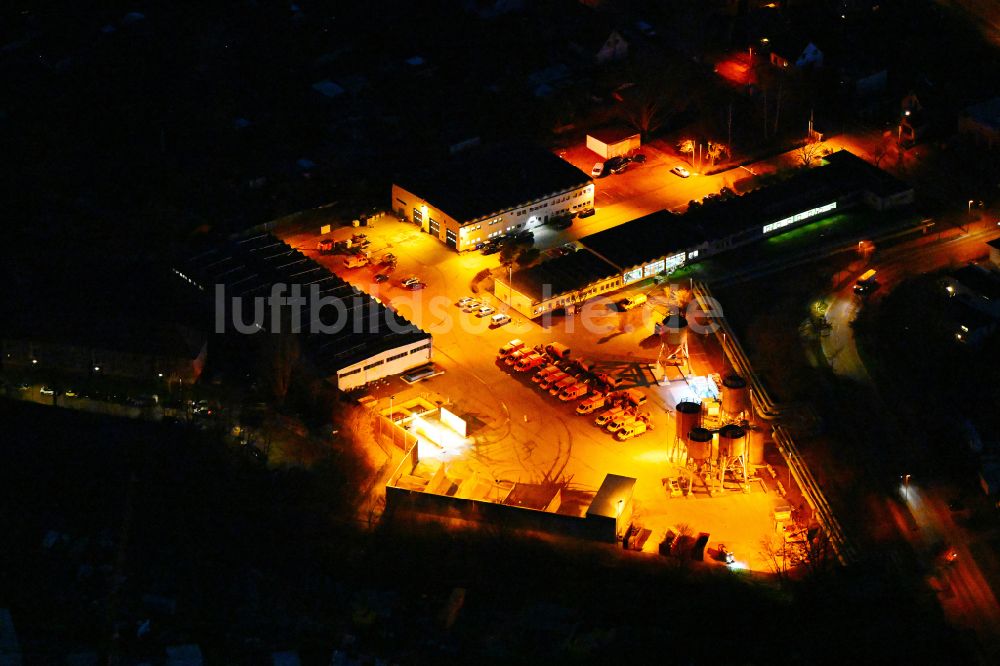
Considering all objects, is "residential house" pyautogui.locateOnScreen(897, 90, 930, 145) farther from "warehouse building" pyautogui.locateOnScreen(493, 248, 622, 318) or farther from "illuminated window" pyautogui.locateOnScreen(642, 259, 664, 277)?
"warehouse building" pyautogui.locateOnScreen(493, 248, 622, 318)

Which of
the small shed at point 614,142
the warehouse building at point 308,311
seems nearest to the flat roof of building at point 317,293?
→ the warehouse building at point 308,311

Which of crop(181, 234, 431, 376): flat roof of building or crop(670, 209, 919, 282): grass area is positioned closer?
crop(181, 234, 431, 376): flat roof of building

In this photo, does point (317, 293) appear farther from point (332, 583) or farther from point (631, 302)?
point (332, 583)

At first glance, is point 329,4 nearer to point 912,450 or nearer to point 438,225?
point 438,225

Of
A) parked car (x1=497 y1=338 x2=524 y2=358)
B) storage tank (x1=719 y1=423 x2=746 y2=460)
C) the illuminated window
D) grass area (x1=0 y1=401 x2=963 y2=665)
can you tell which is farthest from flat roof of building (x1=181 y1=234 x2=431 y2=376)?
storage tank (x1=719 y1=423 x2=746 y2=460)

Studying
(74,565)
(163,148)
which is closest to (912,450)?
(74,565)

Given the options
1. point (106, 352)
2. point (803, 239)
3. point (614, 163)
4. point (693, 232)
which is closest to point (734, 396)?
point (693, 232)

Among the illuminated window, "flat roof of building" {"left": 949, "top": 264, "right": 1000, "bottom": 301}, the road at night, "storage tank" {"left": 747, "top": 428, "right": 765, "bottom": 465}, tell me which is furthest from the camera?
the illuminated window
